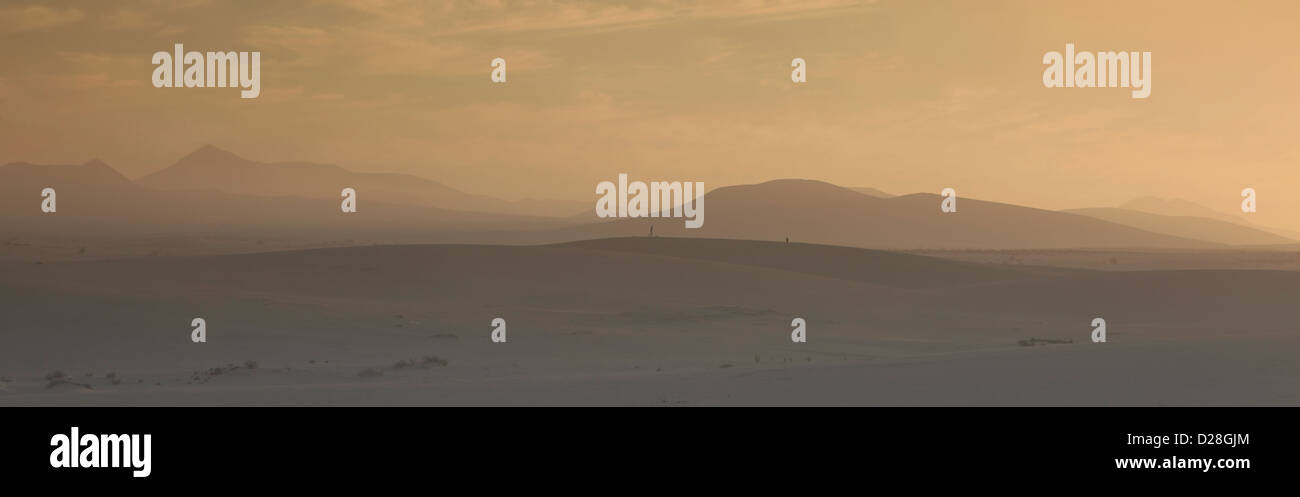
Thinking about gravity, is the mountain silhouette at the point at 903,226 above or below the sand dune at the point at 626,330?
above

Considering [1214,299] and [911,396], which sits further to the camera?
[1214,299]

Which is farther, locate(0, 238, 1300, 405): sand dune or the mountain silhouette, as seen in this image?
the mountain silhouette

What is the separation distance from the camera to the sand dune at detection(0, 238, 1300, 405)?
1146 centimetres

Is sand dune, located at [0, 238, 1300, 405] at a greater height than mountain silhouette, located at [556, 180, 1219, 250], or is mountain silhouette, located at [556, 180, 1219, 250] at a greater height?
mountain silhouette, located at [556, 180, 1219, 250]

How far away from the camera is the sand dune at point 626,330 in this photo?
11.5 metres

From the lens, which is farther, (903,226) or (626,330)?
(903,226)

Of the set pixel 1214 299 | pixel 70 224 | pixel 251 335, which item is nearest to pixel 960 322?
pixel 1214 299

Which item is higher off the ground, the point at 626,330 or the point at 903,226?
the point at 903,226

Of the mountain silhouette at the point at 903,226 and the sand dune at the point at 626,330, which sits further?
the mountain silhouette at the point at 903,226

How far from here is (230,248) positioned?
76375 mm

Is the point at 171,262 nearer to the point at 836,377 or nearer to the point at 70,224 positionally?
the point at 836,377

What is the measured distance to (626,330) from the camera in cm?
2348

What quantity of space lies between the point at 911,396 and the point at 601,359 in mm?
8312

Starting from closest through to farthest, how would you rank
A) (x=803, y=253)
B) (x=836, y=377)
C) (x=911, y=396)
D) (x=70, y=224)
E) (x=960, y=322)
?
(x=911, y=396)
(x=836, y=377)
(x=960, y=322)
(x=803, y=253)
(x=70, y=224)
